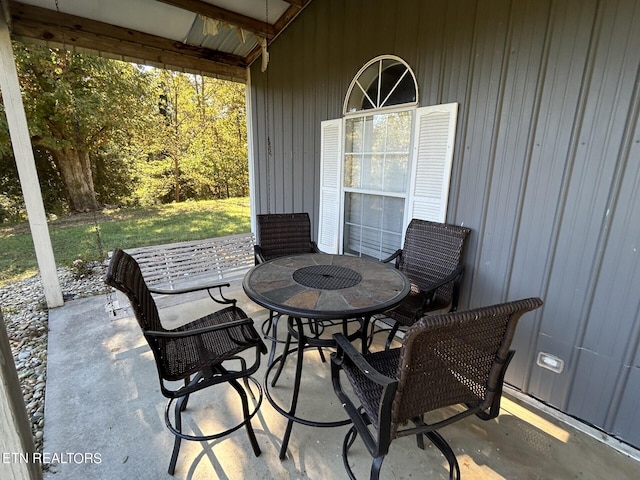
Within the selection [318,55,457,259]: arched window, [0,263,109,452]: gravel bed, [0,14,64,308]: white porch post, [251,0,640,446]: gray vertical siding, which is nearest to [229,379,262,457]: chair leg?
[0,263,109,452]: gravel bed

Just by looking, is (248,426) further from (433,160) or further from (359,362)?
(433,160)

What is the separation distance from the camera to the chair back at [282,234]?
306 centimetres

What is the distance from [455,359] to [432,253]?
1.41m

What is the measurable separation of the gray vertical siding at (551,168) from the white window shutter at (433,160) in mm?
66

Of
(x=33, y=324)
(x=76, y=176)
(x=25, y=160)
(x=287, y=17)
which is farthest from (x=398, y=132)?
(x=76, y=176)

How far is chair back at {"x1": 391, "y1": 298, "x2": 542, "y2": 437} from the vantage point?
103 centimetres

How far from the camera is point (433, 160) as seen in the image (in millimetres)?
2459

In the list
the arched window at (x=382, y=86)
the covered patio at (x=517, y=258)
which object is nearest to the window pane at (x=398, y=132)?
the arched window at (x=382, y=86)

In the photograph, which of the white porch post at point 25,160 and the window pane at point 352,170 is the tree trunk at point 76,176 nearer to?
the white porch post at point 25,160

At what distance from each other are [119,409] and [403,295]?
1.91m

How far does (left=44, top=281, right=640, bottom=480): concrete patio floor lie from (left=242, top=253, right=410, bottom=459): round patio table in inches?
5.1

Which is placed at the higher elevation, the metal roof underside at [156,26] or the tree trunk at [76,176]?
the metal roof underside at [156,26]

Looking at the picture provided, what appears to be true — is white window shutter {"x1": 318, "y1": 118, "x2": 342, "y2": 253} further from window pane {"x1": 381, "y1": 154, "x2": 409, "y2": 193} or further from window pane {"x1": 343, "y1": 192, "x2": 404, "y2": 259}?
window pane {"x1": 381, "y1": 154, "x2": 409, "y2": 193}

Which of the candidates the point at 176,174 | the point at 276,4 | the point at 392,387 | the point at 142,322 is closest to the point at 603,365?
the point at 392,387
